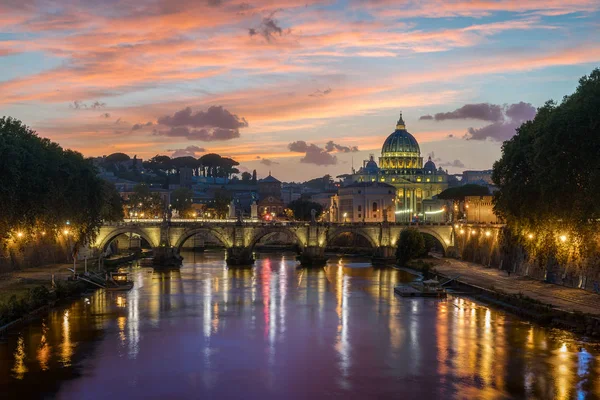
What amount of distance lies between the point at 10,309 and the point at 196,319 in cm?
1044

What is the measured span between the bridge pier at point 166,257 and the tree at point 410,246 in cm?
2379

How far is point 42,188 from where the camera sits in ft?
186

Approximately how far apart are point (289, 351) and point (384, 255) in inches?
2216

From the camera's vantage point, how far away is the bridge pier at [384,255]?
93125 millimetres

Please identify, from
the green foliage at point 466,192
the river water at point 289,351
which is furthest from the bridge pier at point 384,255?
the green foliage at point 466,192

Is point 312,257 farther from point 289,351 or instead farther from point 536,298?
point 289,351

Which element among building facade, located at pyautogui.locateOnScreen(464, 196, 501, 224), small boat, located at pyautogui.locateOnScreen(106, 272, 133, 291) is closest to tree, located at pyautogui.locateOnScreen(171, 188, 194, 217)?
building facade, located at pyautogui.locateOnScreen(464, 196, 501, 224)

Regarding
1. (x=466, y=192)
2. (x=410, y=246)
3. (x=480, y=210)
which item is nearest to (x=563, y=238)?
(x=410, y=246)

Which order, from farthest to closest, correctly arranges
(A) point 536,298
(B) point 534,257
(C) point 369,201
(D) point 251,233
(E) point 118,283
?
1. (C) point 369,201
2. (D) point 251,233
3. (E) point 118,283
4. (B) point 534,257
5. (A) point 536,298

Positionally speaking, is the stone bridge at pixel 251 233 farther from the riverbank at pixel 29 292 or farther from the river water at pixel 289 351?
the river water at pixel 289 351

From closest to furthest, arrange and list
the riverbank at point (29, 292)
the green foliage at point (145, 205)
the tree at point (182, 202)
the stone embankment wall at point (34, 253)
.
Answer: the riverbank at point (29, 292)
the stone embankment wall at point (34, 253)
the green foliage at point (145, 205)
the tree at point (182, 202)

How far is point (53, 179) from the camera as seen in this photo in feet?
200

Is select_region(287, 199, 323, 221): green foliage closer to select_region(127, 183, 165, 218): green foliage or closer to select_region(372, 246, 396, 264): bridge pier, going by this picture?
select_region(127, 183, 165, 218): green foliage

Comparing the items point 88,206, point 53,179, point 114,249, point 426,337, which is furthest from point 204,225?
point 426,337
